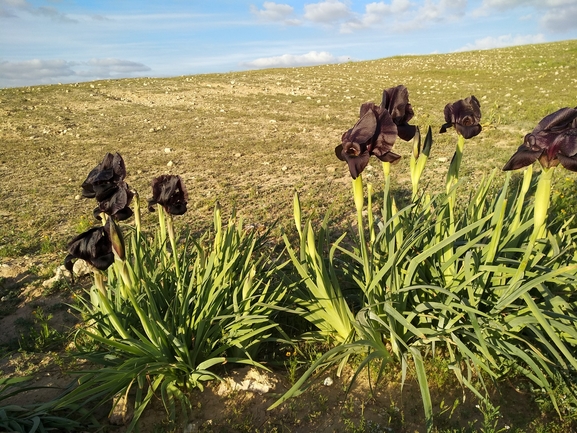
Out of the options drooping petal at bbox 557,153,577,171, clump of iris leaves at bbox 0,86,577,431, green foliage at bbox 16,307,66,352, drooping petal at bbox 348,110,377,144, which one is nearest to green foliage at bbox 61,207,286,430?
clump of iris leaves at bbox 0,86,577,431

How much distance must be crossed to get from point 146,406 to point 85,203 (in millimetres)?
4849

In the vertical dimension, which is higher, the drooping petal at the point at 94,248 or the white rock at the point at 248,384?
the drooping petal at the point at 94,248

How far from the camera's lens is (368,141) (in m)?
2.19

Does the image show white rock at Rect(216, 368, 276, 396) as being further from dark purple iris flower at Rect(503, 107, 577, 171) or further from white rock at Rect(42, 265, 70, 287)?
white rock at Rect(42, 265, 70, 287)

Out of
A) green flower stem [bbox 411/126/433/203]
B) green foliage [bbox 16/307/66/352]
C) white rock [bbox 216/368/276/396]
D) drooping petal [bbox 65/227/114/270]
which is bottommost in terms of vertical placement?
green foliage [bbox 16/307/66/352]

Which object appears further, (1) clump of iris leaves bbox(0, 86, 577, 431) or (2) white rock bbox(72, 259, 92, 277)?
(2) white rock bbox(72, 259, 92, 277)

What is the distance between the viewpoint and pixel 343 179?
710 cm

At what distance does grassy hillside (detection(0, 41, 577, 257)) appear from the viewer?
6.23 metres

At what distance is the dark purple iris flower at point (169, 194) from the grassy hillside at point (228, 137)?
2806 millimetres

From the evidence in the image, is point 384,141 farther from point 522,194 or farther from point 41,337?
point 41,337

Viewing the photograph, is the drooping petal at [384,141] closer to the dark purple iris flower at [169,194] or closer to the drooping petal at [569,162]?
the drooping petal at [569,162]

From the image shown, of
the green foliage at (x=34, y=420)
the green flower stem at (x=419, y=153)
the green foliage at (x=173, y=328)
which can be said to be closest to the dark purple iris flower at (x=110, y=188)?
the green foliage at (x=173, y=328)

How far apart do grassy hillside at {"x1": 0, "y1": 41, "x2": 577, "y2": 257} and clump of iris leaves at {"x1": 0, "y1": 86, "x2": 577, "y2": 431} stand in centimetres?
275

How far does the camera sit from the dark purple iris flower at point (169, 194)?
2.62 meters
